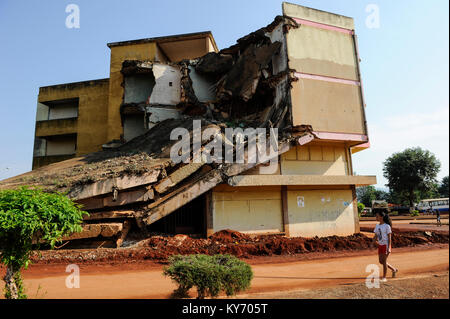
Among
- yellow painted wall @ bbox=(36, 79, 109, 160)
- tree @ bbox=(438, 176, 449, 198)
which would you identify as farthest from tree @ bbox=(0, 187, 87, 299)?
tree @ bbox=(438, 176, 449, 198)

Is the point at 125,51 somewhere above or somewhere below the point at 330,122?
above

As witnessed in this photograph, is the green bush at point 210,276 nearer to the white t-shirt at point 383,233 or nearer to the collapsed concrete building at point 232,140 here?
the white t-shirt at point 383,233

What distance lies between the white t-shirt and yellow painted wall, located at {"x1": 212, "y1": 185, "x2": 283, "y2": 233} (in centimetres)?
783

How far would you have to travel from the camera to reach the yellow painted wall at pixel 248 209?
543 inches

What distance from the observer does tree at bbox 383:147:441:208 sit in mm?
35906

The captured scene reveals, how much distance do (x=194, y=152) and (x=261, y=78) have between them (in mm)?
7299

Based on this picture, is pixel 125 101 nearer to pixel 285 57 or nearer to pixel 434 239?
pixel 285 57

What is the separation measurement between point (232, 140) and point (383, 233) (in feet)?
28.1

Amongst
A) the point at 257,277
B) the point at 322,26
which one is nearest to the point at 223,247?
the point at 257,277

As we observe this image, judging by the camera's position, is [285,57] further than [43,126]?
No

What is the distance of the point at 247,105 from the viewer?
1853 centimetres

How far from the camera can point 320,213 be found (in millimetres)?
15453

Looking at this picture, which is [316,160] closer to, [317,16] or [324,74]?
[324,74]
